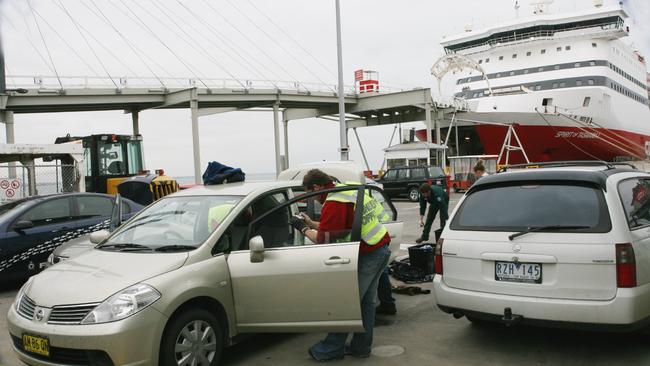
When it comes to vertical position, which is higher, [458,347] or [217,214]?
[217,214]

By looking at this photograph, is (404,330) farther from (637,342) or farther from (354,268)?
(637,342)

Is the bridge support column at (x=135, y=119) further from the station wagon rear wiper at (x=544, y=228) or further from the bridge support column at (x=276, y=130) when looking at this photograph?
the station wagon rear wiper at (x=544, y=228)

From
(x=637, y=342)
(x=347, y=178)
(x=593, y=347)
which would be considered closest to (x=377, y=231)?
(x=593, y=347)

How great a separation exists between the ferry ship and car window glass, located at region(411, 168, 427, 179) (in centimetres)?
1407

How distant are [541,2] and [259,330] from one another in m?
48.7

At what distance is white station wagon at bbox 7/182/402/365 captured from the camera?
12.0ft

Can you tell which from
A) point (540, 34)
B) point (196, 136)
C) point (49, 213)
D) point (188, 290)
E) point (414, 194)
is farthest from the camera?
point (540, 34)

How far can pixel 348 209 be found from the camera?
4.52 meters

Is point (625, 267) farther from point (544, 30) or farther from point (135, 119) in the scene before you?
point (544, 30)

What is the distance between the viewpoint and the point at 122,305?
3654 mm

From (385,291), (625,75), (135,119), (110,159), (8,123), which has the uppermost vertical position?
(625,75)

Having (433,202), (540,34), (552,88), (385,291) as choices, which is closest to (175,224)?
→ (385,291)

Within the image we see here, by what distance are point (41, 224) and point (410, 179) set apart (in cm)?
1975

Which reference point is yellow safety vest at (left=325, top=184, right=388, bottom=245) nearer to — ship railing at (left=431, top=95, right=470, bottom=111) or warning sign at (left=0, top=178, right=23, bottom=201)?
warning sign at (left=0, top=178, right=23, bottom=201)
